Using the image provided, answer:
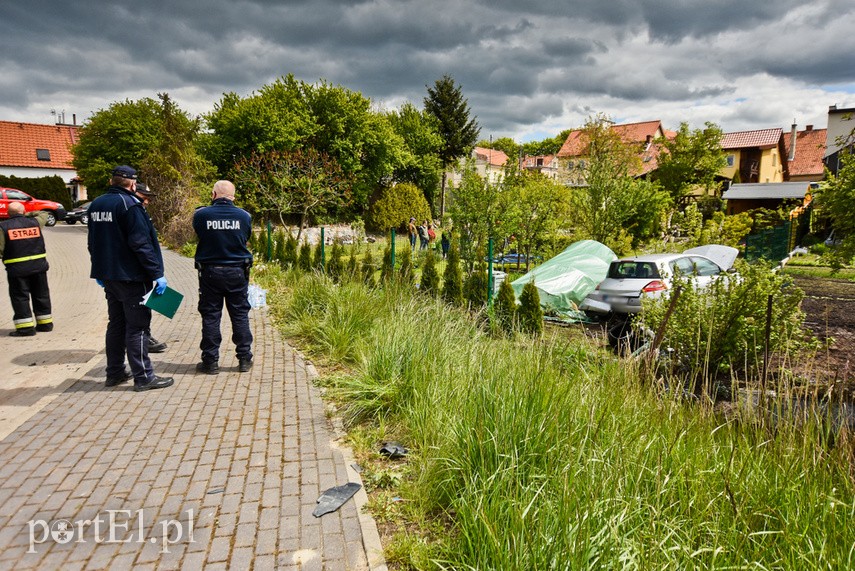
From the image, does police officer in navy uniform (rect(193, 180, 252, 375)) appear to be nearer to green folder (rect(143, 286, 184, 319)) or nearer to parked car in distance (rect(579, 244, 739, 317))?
green folder (rect(143, 286, 184, 319))

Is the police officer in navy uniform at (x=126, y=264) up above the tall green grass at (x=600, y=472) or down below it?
above

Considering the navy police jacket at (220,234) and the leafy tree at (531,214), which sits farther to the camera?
the leafy tree at (531,214)

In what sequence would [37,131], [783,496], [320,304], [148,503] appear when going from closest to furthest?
[783,496]
[148,503]
[320,304]
[37,131]

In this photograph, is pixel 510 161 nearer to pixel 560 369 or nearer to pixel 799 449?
pixel 560 369

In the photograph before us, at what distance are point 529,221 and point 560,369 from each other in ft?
44.1

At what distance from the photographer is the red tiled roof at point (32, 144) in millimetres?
49000

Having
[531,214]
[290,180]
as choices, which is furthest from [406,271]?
[290,180]

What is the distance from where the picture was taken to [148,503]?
3207mm

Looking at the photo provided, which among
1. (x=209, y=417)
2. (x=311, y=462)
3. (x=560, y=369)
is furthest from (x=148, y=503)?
(x=560, y=369)

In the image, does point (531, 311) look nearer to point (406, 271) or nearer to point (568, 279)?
point (406, 271)

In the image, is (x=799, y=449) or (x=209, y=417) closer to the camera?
(x=799, y=449)

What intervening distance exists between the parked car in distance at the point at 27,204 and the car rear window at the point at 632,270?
22152mm

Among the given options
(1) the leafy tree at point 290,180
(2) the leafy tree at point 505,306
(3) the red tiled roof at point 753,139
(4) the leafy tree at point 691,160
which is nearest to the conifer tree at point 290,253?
(1) the leafy tree at point 290,180

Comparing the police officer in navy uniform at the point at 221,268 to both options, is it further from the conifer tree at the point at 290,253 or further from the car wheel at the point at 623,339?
the conifer tree at the point at 290,253
